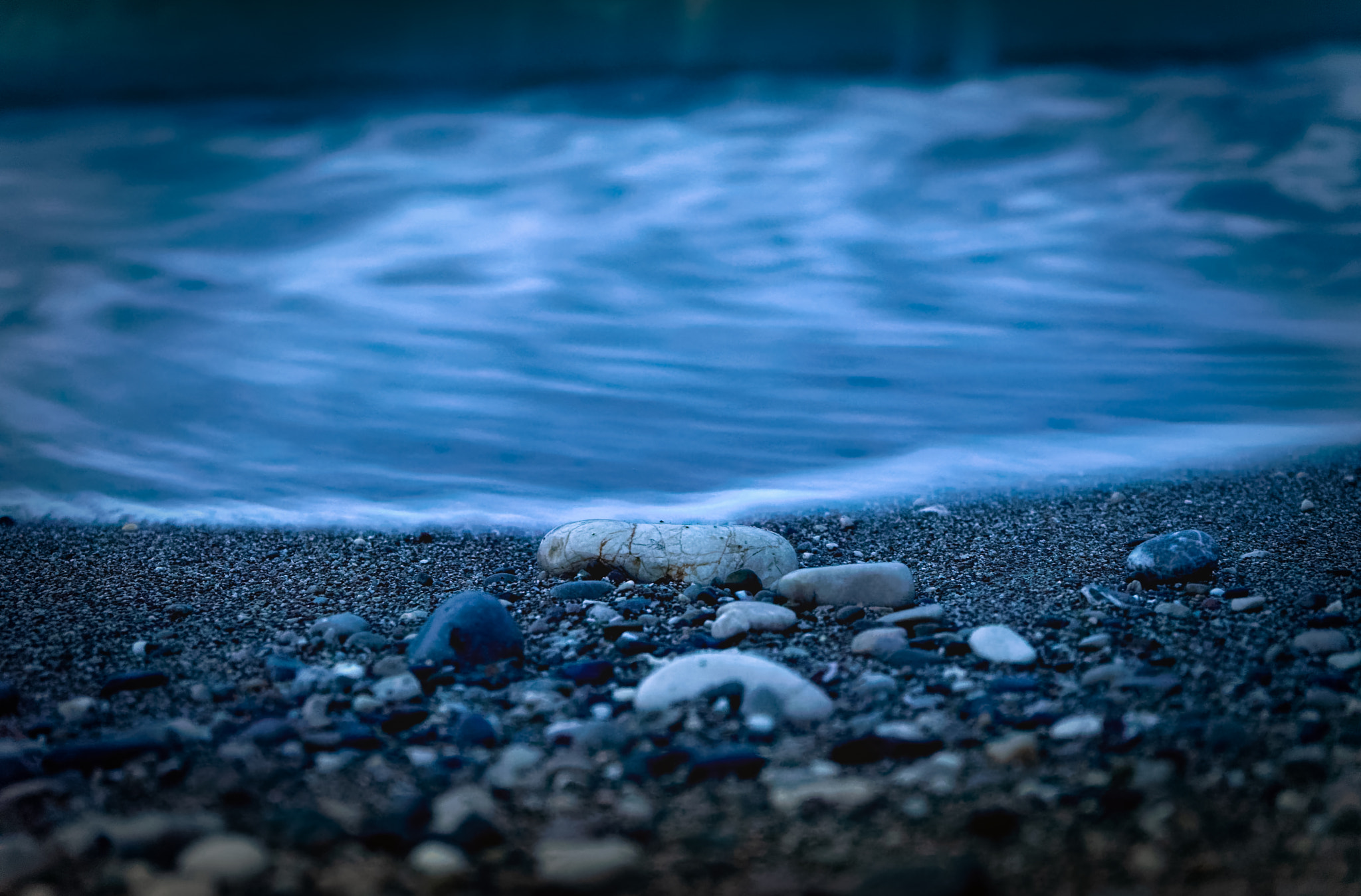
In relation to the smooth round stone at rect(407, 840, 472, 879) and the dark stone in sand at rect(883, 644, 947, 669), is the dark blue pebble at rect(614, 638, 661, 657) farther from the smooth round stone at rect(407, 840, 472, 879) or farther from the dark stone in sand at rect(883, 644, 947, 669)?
the smooth round stone at rect(407, 840, 472, 879)

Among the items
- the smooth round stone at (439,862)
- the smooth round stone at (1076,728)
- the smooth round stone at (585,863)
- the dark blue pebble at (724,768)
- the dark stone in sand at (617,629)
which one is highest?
the dark stone in sand at (617,629)

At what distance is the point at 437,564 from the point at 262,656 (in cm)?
123

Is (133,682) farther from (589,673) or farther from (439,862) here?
(439,862)

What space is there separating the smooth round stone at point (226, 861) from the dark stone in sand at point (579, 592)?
72.9 inches

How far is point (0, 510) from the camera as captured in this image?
17.6 ft

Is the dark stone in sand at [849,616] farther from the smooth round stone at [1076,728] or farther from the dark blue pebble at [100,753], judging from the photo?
the dark blue pebble at [100,753]

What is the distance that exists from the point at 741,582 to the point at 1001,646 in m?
1.15

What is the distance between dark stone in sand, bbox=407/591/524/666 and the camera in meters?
2.66

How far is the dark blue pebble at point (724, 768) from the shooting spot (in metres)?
1.90

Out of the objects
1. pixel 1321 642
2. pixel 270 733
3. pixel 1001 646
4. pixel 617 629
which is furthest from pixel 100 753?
pixel 1321 642

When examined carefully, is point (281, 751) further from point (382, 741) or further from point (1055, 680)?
point (1055, 680)

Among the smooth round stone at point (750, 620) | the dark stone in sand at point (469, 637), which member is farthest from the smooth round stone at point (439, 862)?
the smooth round stone at point (750, 620)

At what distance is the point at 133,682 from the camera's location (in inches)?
100

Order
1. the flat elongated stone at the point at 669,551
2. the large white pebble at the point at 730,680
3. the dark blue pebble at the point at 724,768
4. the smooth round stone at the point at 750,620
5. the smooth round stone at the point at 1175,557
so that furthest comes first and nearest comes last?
1. the flat elongated stone at the point at 669,551
2. the smooth round stone at the point at 1175,557
3. the smooth round stone at the point at 750,620
4. the large white pebble at the point at 730,680
5. the dark blue pebble at the point at 724,768
